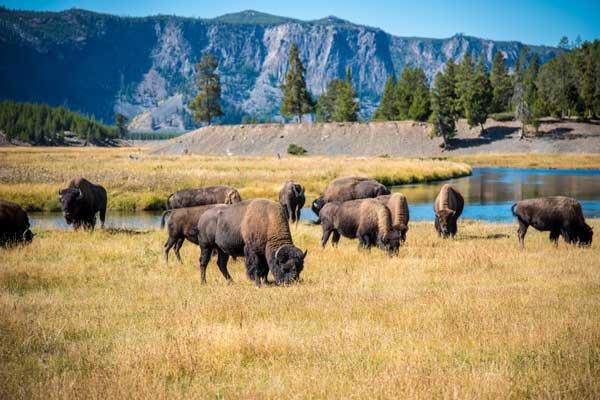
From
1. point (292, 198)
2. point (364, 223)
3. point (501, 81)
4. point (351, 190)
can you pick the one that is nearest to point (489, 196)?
point (351, 190)

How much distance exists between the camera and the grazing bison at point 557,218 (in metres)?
18.3

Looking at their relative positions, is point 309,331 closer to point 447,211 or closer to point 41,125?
point 447,211

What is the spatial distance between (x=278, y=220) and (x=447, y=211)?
10.6m

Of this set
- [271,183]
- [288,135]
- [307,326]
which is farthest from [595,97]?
[307,326]

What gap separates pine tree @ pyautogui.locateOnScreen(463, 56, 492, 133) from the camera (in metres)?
98.0

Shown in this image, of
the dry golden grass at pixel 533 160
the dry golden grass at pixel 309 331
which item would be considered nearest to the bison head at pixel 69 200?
the dry golden grass at pixel 309 331

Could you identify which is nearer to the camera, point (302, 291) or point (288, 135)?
point (302, 291)

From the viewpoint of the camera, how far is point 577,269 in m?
13.8

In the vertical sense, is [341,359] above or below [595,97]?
below

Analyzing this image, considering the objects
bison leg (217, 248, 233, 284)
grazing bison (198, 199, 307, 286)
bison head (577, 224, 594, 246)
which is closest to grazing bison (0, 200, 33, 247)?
bison leg (217, 248, 233, 284)

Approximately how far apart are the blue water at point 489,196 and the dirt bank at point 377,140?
2654cm

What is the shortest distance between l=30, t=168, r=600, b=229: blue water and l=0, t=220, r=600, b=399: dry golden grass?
46.5ft

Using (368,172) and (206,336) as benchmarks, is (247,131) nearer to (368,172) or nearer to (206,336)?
(368,172)

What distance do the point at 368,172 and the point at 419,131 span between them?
165 feet
